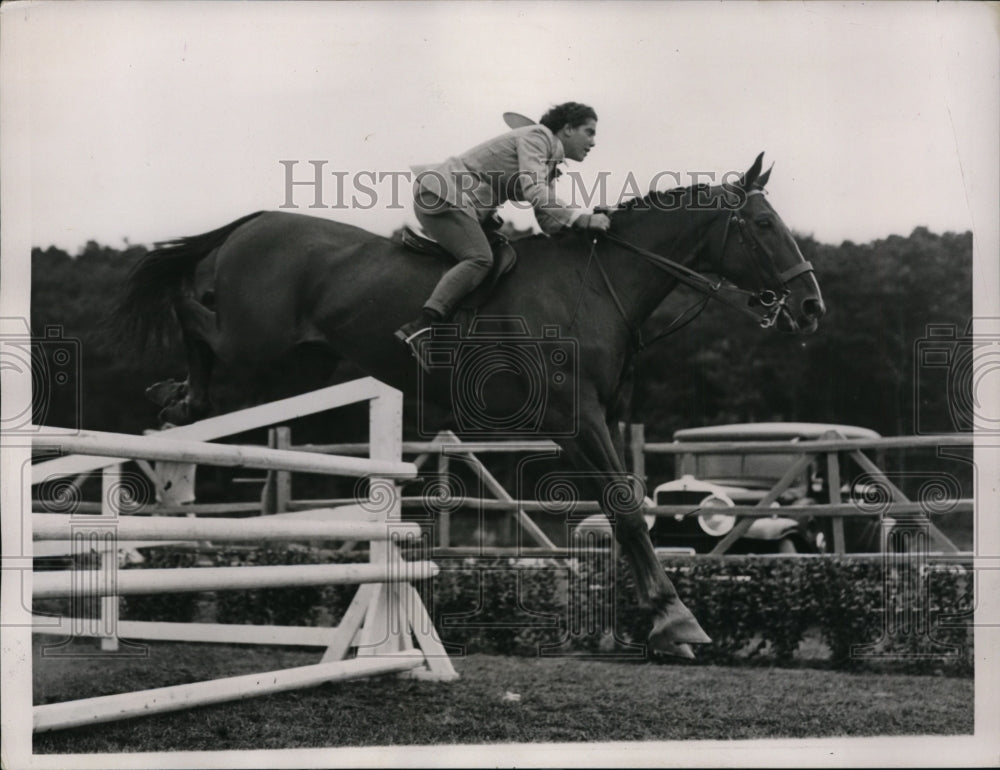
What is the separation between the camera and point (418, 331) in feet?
13.3

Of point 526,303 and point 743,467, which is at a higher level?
point 526,303

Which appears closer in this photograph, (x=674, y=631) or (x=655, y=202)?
(x=674, y=631)

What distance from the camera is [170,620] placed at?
25.5 feet

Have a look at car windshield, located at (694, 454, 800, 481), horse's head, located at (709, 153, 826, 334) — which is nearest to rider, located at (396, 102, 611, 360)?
horse's head, located at (709, 153, 826, 334)

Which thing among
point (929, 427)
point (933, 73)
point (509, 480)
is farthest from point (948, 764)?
point (509, 480)

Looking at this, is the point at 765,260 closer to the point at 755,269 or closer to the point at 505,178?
the point at 755,269

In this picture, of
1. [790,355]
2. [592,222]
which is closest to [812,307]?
[592,222]

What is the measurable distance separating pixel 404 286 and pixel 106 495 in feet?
11.1

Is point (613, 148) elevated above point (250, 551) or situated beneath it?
elevated above

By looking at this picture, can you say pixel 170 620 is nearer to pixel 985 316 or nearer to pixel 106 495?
pixel 106 495

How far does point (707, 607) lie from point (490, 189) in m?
4.07

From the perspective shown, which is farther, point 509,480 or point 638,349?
point 509,480

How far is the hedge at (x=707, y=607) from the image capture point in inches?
279

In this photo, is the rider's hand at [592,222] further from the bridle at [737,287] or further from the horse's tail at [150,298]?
the horse's tail at [150,298]
